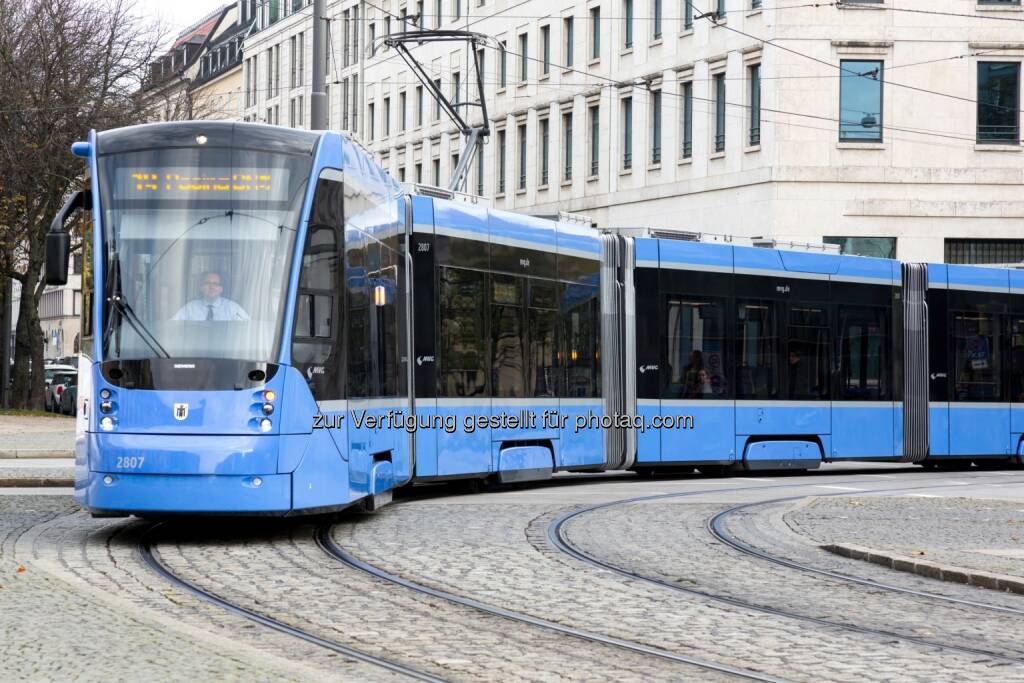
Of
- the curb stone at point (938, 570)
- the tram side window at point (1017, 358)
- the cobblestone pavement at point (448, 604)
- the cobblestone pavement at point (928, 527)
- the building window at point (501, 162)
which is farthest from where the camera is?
the building window at point (501, 162)

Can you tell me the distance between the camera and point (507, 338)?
60.1ft

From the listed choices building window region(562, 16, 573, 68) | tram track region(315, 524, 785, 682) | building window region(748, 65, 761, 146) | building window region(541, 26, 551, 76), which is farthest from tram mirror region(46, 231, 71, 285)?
building window region(541, 26, 551, 76)

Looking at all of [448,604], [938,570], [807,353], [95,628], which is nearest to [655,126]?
[807,353]

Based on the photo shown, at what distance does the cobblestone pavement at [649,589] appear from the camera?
8.15m

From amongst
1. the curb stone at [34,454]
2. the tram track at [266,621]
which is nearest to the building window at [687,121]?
the curb stone at [34,454]

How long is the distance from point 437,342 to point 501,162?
43505 millimetres

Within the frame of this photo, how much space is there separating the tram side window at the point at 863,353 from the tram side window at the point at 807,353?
0.33 m

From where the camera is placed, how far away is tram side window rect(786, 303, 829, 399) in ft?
73.4

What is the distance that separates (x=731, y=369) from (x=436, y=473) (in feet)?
19.1

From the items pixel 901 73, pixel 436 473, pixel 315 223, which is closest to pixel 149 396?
pixel 315 223

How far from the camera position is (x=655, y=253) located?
830 inches

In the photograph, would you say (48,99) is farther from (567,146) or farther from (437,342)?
(437,342)

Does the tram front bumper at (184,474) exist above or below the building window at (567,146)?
below

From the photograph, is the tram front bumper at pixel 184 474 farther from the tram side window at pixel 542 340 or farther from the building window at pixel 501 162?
the building window at pixel 501 162
